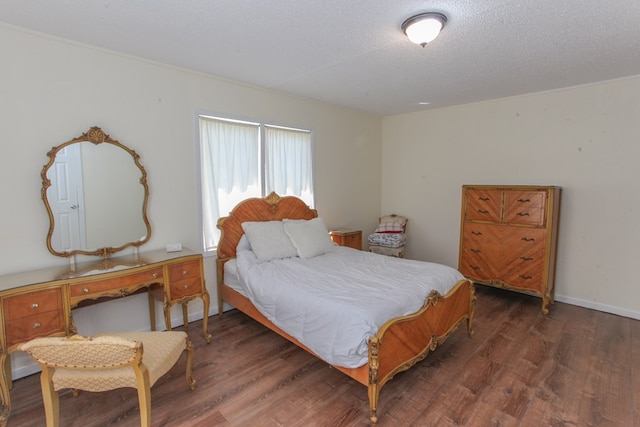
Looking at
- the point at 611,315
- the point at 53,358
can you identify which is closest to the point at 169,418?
the point at 53,358

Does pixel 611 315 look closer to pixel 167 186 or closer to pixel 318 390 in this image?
pixel 318 390

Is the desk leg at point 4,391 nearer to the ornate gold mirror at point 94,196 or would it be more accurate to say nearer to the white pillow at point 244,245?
the ornate gold mirror at point 94,196

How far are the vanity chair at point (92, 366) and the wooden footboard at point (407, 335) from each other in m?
1.06

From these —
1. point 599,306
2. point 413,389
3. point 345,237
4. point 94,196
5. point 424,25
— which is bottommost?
point 413,389

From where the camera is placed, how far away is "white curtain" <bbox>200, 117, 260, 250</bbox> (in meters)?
3.35

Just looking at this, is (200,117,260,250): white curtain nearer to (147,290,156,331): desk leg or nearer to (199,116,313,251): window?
(199,116,313,251): window

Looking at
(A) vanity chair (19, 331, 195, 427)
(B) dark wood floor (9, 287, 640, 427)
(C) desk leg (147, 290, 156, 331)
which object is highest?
(A) vanity chair (19, 331, 195, 427)

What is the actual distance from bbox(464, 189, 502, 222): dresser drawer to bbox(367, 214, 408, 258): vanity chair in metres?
1.05

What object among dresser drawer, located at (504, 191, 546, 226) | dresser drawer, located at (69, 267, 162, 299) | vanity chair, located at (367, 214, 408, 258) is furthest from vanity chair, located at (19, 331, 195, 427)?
dresser drawer, located at (504, 191, 546, 226)

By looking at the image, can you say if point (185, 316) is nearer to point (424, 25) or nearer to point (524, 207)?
point (424, 25)

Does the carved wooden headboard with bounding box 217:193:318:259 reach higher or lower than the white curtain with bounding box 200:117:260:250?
lower

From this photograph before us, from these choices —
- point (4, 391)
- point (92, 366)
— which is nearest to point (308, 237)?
point (92, 366)

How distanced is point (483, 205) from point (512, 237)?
48 cm

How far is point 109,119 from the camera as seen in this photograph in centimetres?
270
